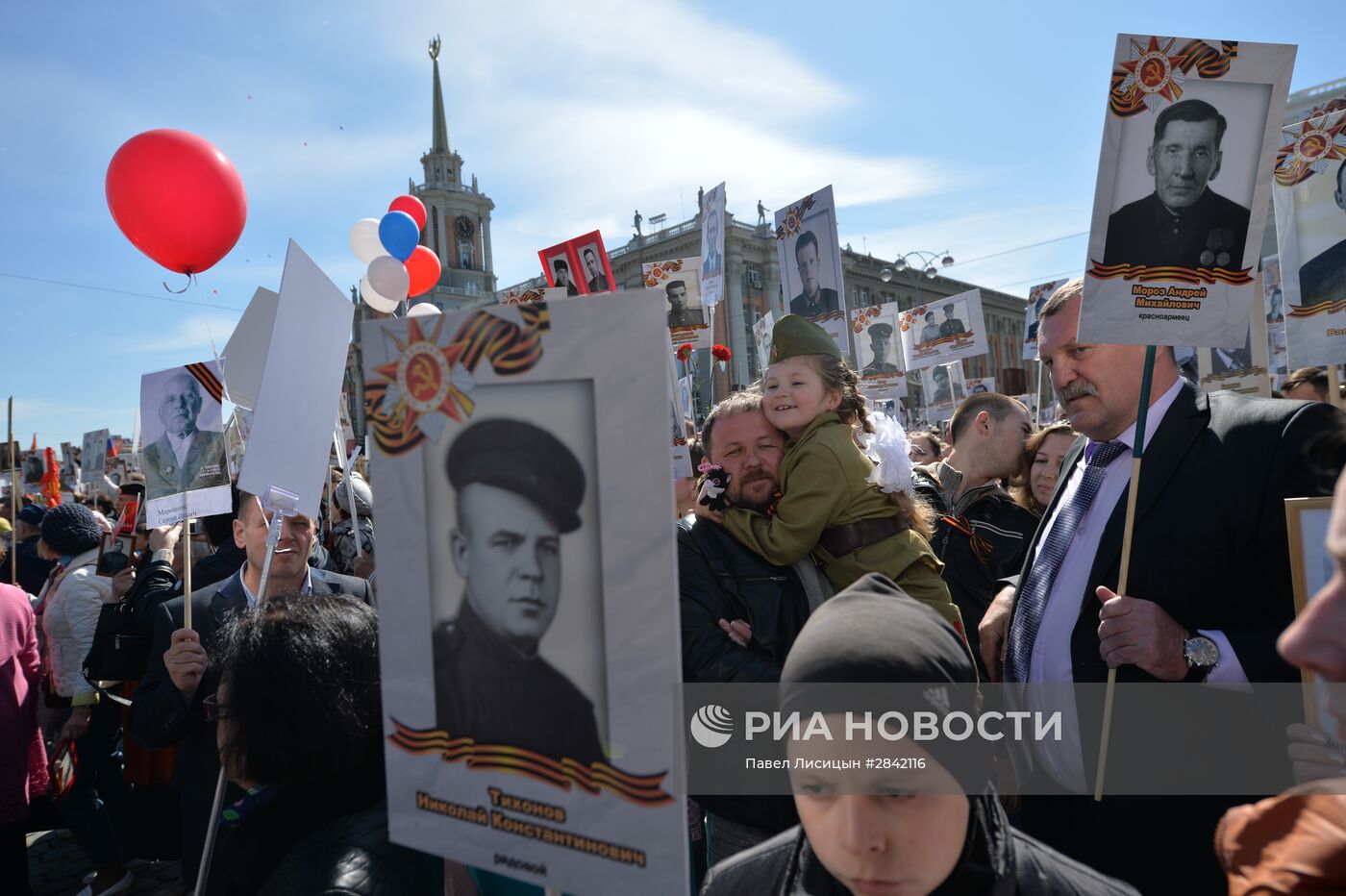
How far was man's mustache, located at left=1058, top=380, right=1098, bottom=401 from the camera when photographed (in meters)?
2.29

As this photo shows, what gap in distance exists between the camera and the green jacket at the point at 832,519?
2.35 m

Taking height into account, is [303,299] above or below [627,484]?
above

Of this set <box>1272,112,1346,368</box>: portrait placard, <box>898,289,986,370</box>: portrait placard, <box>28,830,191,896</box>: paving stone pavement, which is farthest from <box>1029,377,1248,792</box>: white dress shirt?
<box>898,289,986,370</box>: portrait placard

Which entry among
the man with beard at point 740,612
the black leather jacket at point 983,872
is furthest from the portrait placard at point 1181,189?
the black leather jacket at point 983,872

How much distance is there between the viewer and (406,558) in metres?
1.40

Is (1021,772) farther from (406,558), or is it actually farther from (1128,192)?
(406,558)

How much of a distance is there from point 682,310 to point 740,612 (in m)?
5.67

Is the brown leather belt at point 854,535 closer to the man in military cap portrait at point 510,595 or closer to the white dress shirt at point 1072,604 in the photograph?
the white dress shirt at point 1072,604

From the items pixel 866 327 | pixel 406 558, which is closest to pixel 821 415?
pixel 406 558

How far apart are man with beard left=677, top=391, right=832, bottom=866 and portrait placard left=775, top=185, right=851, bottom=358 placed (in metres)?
3.68

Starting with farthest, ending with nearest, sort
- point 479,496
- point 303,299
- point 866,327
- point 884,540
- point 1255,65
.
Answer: point 866,327, point 884,540, point 303,299, point 1255,65, point 479,496

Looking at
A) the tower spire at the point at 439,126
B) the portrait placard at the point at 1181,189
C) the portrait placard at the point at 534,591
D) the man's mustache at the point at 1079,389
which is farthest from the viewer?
the tower spire at the point at 439,126

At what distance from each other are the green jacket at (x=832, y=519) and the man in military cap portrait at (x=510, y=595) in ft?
3.73

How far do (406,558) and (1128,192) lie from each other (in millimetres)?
1855
